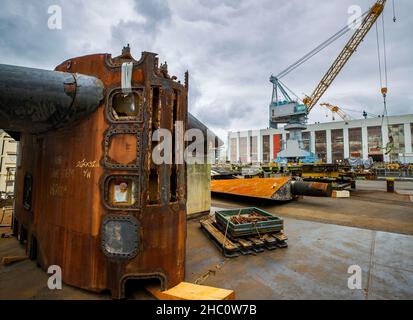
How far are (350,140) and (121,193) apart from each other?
7926cm

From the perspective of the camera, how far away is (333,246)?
6.50 meters

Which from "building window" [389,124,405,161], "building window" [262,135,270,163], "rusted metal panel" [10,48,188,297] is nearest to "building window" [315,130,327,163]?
"building window" [389,124,405,161]

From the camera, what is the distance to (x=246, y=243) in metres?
6.09

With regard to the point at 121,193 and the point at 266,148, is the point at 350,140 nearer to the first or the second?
the point at 266,148

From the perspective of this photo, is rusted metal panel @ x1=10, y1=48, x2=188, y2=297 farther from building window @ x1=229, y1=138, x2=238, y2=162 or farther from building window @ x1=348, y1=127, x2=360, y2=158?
building window @ x1=229, y1=138, x2=238, y2=162

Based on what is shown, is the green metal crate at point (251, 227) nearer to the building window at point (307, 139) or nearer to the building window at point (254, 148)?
the building window at point (307, 139)

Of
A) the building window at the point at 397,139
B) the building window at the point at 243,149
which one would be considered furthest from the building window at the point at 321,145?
the building window at the point at 243,149

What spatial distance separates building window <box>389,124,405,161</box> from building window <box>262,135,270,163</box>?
122ft

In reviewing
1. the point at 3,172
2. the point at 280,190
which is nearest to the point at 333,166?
the point at 280,190

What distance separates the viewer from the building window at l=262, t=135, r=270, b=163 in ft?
282

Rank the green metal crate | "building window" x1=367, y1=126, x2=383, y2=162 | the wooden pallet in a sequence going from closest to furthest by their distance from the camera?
the wooden pallet → the green metal crate → "building window" x1=367, y1=126, x2=383, y2=162

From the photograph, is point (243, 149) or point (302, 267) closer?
point (302, 267)

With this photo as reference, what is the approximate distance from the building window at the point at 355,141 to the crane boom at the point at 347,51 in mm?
22972

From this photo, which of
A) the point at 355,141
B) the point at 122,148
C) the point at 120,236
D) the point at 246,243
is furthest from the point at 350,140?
the point at 120,236
